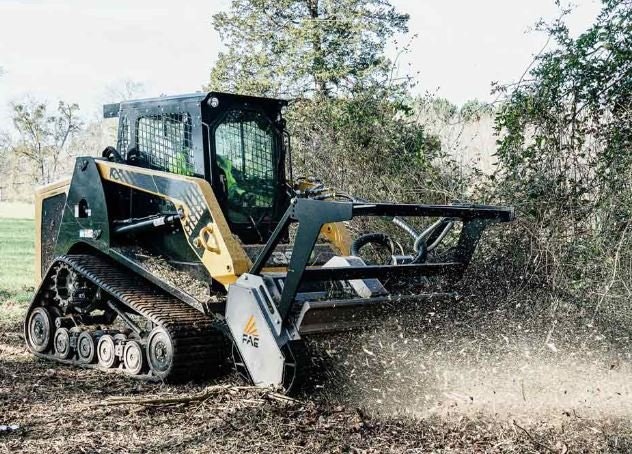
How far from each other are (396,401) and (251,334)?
118 cm

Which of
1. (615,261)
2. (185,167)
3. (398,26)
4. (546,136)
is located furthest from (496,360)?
(398,26)

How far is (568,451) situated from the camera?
4.43 metres

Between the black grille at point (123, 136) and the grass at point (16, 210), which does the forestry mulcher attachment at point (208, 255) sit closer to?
the black grille at point (123, 136)

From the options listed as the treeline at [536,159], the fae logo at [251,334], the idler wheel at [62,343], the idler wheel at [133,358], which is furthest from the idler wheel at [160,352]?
the treeline at [536,159]

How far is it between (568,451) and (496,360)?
150 centimetres

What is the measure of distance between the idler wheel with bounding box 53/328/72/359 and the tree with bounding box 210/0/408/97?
8.95m

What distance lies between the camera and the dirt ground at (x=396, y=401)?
4.69 meters

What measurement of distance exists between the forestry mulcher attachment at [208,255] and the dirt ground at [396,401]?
276 millimetres

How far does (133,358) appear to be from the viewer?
6.61 m

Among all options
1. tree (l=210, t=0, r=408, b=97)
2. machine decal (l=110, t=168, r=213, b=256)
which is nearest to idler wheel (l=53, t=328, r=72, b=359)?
machine decal (l=110, t=168, r=213, b=256)

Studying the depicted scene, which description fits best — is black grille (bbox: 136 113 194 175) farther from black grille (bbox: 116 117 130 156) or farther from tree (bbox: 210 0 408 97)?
tree (bbox: 210 0 408 97)

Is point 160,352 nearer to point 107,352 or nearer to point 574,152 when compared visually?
point 107,352

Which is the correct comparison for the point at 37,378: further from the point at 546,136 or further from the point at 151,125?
the point at 546,136

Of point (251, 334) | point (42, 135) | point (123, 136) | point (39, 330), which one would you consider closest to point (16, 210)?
point (42, 135)
